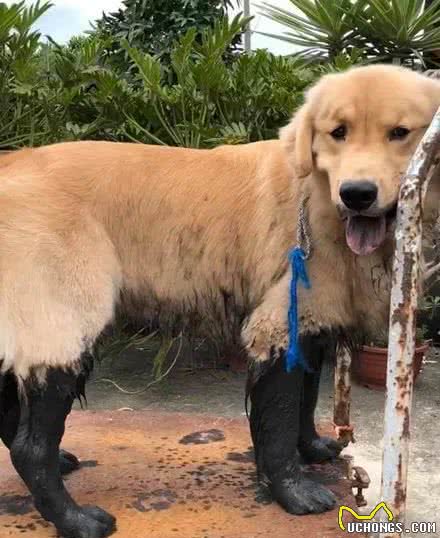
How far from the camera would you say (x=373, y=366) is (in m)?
5.93

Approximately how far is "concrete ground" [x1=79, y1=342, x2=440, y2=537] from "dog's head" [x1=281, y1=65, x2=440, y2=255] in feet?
6.94

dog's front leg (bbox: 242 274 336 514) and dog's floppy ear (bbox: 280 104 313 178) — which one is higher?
dog's floppy ear (bbox: 280 104 313 178)

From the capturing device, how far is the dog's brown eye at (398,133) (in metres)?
2.48

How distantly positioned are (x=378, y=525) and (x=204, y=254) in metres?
1.27

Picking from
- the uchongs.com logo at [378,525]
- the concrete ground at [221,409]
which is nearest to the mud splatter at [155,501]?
the concrete ground at [221,409]

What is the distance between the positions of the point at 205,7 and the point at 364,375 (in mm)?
6228

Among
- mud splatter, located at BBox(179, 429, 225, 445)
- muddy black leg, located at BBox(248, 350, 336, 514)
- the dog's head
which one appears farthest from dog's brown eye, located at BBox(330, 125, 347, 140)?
mud splatter, located at BBox(179, 429, 225, 445)

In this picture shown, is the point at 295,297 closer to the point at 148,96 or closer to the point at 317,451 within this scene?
the point at 317,451

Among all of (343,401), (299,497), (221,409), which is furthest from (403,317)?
(221,409)

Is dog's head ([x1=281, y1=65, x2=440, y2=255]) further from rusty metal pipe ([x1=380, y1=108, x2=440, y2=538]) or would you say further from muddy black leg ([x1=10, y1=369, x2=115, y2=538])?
muddy black leg ([x1=10, y1=369, x2=115, y2=538])

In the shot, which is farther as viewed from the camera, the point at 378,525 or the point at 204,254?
the point at 204,254

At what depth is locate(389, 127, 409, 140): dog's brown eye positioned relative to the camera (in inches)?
97.6

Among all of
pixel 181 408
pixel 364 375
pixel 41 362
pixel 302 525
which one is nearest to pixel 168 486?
pixel 302 525

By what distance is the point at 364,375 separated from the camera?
6039 millimetres
